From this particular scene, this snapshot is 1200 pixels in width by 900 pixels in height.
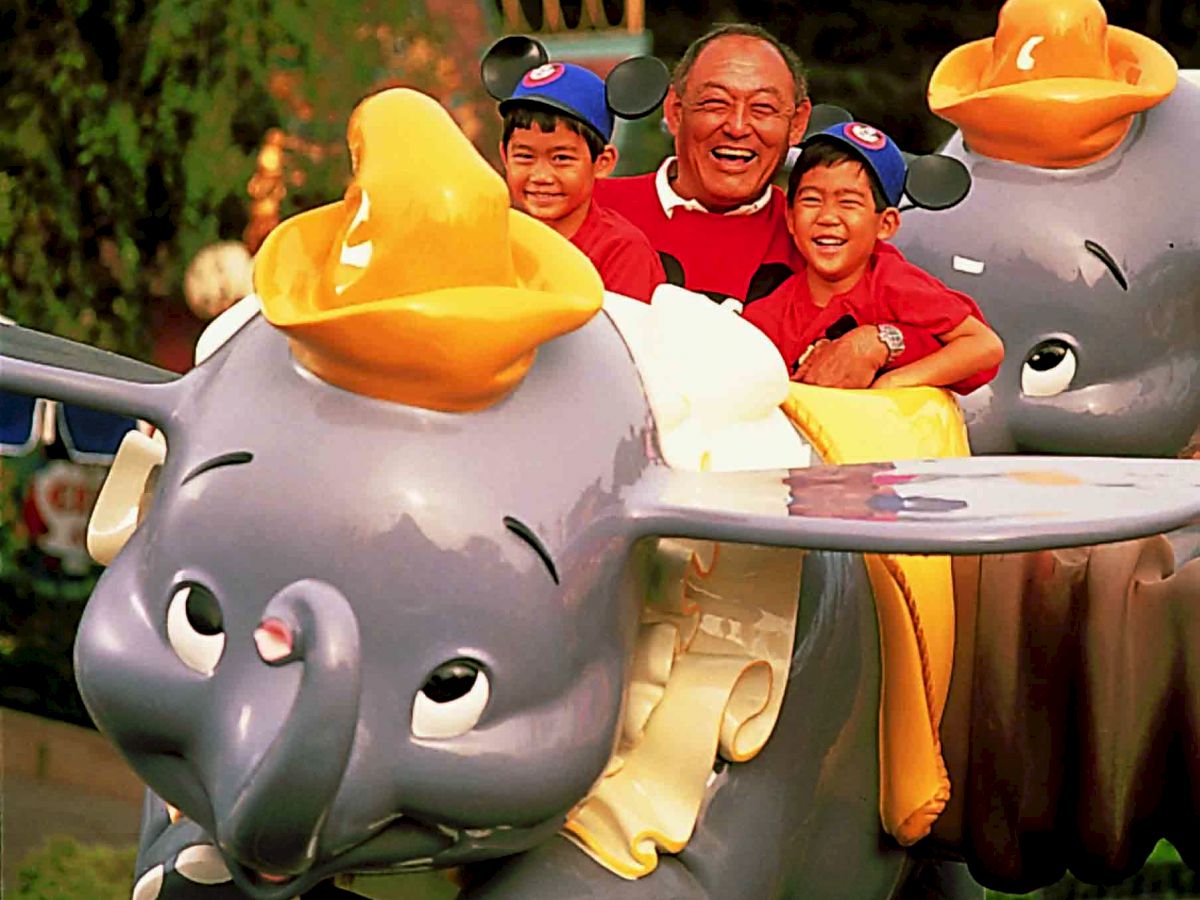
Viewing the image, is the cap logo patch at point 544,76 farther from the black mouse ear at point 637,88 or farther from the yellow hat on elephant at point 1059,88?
the yellow hat on elephant at point 1059,88

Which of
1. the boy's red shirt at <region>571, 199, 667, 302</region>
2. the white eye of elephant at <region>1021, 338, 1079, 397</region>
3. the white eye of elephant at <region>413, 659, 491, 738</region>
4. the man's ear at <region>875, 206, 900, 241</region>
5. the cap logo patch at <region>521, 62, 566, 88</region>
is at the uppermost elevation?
the cap logo patch at <region>521, 62, 566, 88</region>

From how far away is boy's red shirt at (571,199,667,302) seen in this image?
2291 mm

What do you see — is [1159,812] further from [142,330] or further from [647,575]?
[142,330]

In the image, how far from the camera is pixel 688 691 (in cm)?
183

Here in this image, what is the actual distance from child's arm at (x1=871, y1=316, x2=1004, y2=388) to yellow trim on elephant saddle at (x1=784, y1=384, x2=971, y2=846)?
0.58ft

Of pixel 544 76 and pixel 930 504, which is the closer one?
pixel 930 504

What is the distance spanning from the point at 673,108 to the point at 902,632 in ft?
2.39

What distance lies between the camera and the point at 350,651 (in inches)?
62.1

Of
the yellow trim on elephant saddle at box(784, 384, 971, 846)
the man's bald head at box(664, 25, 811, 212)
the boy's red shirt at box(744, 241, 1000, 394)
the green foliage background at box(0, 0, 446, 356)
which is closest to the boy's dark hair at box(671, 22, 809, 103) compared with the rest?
the man's bald head at box(664, 25, 811, 212)

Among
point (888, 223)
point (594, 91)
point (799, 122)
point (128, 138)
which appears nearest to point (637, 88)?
point (594, 91)

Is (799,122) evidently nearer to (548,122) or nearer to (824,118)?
(824,118)

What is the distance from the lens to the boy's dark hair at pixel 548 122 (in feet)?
7.70

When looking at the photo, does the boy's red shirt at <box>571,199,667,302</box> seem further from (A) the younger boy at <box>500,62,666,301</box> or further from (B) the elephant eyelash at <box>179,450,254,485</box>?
(B) the elephant eyelash at <box>179,450,254,485</box>

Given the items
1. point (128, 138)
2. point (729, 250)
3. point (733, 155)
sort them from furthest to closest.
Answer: point (128, 138) < point (729, 250) < point (733, 155)
